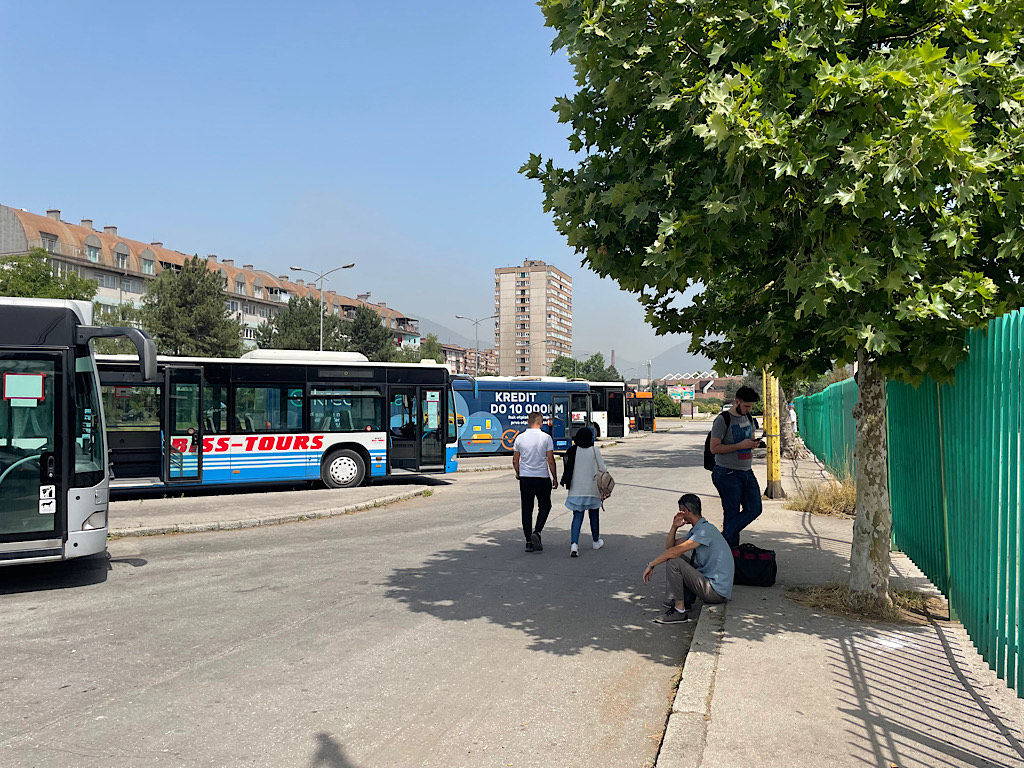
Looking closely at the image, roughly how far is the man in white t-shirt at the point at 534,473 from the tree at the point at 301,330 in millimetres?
54731

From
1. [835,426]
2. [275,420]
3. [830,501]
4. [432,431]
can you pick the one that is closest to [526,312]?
[835,426]

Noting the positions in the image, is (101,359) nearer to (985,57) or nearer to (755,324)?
(755,324)

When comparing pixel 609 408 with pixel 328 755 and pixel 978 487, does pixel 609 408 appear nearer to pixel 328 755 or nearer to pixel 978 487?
pixel 978 487

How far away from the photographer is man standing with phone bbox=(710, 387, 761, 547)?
793cm

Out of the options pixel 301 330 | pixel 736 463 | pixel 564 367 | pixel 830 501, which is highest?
pixel 564 367

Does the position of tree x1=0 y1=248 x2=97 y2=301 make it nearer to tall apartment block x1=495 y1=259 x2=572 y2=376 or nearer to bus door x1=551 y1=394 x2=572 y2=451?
bus door x1=551 y1=394 x2=572 y2=451

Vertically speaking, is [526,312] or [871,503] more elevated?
[526,312]

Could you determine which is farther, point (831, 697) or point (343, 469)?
point (343, 469)

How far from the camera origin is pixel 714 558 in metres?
6.68

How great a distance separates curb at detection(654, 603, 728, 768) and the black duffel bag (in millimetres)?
1364

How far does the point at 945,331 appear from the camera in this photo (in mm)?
5211

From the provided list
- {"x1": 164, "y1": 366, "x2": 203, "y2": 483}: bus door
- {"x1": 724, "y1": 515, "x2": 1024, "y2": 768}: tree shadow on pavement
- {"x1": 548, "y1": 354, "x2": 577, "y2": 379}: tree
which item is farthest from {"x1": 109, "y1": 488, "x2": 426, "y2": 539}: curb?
{"x1": 548, "y1": 354, "x2": 577, "y2": 379}: tree

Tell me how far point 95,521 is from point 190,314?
152 ft

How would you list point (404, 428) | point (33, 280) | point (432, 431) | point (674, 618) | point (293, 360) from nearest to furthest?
point (674, 618), point (293, 360), point (404, 428), point (432, 431), point (33, 280)
